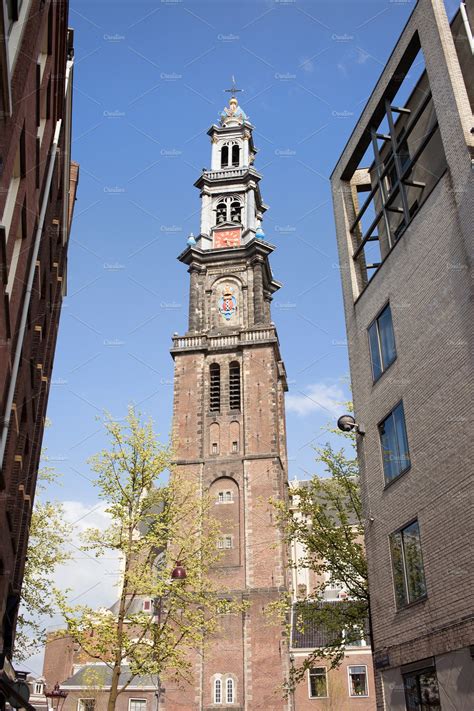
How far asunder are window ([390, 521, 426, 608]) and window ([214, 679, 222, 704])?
97.5 feet

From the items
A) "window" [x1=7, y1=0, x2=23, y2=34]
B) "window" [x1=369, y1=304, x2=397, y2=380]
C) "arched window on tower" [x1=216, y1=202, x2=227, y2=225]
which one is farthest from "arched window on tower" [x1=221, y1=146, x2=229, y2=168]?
"window" [x1=7, y1=0, x2=23, y2=34]

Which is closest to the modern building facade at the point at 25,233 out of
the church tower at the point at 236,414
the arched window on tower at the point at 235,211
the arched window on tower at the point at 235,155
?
the church tower at the point at 236,414

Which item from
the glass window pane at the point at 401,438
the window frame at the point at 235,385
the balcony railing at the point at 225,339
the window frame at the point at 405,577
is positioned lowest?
the window frame at the point at 405,577

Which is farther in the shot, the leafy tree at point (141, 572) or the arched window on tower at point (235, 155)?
the arched window on tower at point (235, 155)

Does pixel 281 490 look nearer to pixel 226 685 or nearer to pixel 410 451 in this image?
pixel 226 685

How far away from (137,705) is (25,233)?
38574 mm

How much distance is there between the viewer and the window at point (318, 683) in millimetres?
39562

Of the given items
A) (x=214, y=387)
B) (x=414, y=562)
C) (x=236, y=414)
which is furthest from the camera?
(x=214, y=387)

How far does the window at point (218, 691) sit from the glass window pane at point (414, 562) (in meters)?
30.4

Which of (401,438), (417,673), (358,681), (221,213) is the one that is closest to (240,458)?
(358,681)

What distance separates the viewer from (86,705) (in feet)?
137

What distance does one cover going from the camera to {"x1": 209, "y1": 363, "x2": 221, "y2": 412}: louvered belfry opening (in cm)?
4912

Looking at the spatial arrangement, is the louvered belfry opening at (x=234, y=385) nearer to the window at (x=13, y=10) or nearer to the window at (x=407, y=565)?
the window at (x=407, y=565)

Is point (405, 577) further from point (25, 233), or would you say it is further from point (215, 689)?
point (215, 689)
